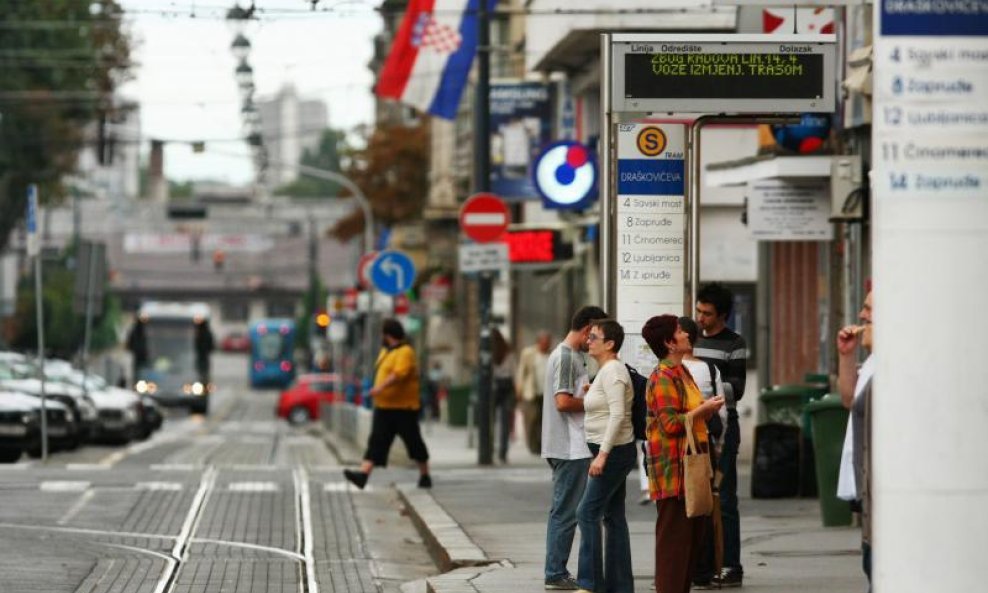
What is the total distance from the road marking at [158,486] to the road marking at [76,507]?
37.4 inches

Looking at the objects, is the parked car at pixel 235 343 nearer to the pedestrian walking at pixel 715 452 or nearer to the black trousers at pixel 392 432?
the black trousers at pixel 392 432

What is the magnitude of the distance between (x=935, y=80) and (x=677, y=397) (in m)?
4.18

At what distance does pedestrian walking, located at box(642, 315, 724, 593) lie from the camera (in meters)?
12.4

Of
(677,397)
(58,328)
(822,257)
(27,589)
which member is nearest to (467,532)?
(27,589)

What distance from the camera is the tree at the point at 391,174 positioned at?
74188mm

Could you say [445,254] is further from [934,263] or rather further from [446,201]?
[934,263]

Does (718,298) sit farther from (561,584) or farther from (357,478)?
(357,478)

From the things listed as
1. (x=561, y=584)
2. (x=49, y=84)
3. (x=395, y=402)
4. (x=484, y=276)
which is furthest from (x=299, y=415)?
(x=561, y=584)

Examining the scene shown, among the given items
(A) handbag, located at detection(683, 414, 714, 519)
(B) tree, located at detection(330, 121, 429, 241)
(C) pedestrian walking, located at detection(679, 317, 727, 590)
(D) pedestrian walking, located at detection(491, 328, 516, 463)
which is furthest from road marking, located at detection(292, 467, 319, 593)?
(B) tree, located at detection(330, 121, 429, 241)

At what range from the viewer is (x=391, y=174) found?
7538 centimetres

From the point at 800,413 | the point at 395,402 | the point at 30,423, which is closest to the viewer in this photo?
the point at 800,413

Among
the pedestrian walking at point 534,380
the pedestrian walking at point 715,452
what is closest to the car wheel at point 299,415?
the pedestrian walking at point 534,380

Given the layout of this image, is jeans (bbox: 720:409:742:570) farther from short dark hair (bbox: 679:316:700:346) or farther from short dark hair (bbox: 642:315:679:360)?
short dark hair (bbox: 642:315:679:360)

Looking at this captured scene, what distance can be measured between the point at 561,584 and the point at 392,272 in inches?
783
